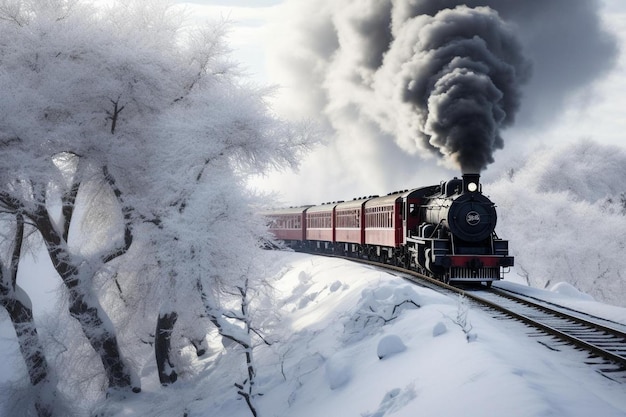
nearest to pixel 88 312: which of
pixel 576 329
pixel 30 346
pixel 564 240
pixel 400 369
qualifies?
pixel 30 346

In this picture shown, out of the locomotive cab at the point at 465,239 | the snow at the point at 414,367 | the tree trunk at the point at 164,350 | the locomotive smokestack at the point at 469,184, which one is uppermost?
the locomotive smokestack at the point at 469,184

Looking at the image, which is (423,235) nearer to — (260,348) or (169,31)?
(260,348)

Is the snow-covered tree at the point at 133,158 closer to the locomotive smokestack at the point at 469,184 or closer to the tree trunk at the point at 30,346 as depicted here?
the tree trunk at the point at 30,346

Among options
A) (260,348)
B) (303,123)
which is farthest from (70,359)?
(303,123)

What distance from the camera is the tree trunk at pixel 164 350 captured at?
530 inches

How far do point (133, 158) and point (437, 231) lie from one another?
8944 millimetres

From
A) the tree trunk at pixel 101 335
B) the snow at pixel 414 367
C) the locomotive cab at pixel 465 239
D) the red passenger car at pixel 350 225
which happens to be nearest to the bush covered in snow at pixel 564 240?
the red passenger car at pixel 350 225

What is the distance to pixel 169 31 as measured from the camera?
14500mm

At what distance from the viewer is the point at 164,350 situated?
45.9ft

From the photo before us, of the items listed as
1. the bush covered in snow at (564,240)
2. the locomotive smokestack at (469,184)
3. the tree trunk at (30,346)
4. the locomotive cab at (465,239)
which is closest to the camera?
the tree trunk at (30,346)

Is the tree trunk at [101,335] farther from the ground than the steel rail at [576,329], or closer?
closer

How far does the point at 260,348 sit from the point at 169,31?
8930mm

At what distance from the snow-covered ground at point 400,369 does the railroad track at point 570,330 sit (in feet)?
0.91

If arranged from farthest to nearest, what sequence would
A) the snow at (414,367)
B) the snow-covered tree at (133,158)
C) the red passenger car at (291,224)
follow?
the red passenger car at (291,224) → the snow-covered tree at (133,158) → the snow at (414,367)
